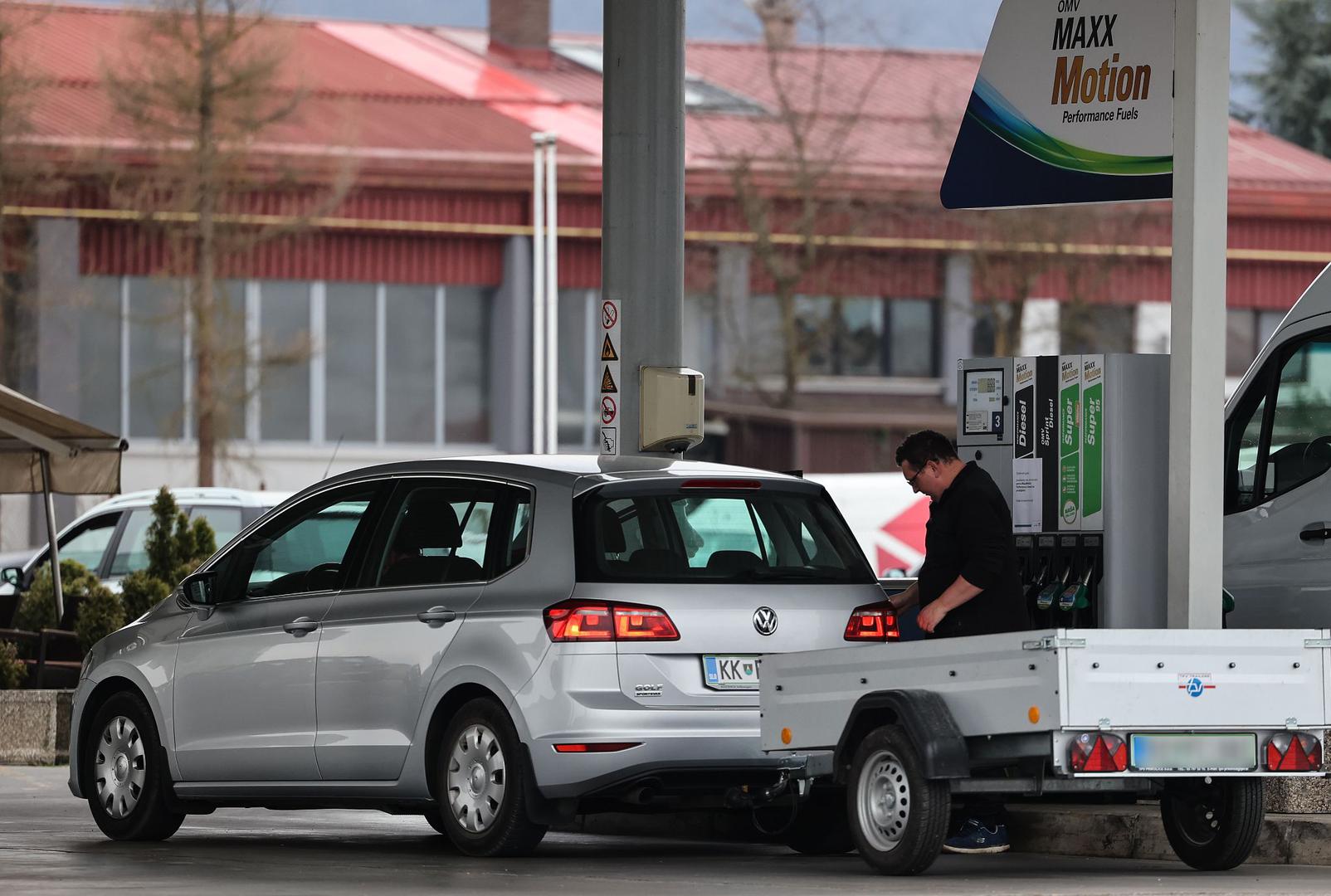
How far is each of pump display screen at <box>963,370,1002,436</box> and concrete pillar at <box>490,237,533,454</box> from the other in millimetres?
27858

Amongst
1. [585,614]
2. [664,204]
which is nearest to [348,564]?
[585,614]

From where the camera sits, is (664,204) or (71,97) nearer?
(664,204)

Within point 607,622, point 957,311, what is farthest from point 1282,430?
point 957,311

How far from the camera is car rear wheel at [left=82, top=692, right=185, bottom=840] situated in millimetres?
11555

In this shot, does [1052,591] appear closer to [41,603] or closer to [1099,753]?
[1099,753]

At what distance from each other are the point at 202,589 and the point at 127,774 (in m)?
0.95

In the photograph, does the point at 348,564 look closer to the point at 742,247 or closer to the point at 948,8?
the point at 742,247

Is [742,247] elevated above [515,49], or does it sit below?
below

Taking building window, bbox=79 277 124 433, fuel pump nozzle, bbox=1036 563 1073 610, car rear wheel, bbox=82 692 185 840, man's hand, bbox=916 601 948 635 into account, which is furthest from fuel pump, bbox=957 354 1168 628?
building window, bbox=79 277 124 433

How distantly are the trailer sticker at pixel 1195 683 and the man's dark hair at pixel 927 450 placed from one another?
165cm

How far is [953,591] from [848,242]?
31206mm

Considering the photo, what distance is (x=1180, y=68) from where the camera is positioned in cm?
1009

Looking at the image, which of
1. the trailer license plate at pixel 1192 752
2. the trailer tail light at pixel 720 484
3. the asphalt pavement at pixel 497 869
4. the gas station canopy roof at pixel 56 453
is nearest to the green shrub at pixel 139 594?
the gas station canopy roof at pixel 56 453

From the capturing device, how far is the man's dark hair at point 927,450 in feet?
34.3
